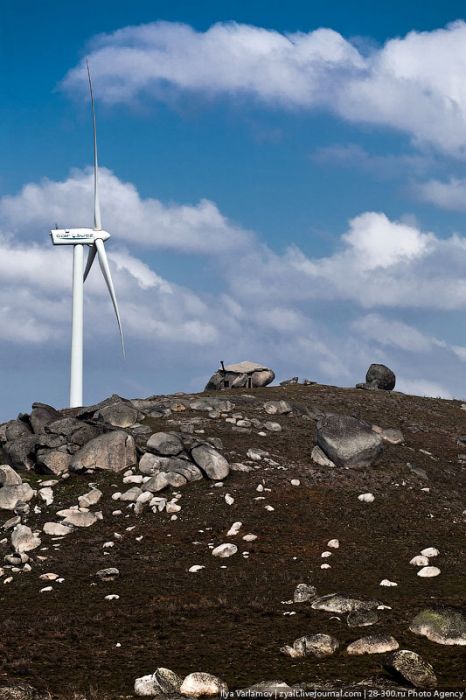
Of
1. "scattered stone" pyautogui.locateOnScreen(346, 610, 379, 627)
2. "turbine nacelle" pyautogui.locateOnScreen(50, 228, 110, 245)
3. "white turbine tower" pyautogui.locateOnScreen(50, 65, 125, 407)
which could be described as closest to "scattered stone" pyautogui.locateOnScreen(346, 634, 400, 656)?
"scattered stone" pyautogui.locateOnScreen(346, 610, 379, 627)

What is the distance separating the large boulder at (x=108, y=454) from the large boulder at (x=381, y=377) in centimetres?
4708

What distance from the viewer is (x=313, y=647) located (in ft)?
85.1

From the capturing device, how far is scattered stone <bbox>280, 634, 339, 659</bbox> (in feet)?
84.7

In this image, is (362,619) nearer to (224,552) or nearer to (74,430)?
(224,552)

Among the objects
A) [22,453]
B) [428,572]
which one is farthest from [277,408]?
[428,572]

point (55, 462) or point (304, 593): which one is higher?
point (55, 462)

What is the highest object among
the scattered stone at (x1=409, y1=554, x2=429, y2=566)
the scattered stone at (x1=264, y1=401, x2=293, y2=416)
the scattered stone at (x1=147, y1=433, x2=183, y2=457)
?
the scattered stone at (x1=264, y1=401, x2=293, y2=416)

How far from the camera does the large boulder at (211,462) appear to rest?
4722 centimetres

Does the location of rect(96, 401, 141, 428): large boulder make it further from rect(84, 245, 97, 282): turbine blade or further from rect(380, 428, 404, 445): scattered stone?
rect(84, 245, 97, 282): turbine blade

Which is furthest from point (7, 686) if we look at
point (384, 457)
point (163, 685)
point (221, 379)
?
point (221, 379)

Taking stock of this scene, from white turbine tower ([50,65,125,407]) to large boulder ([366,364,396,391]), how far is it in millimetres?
32415

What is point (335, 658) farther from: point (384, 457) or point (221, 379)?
point (221, 379)

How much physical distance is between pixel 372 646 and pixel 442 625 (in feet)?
10.1

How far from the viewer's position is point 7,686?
23859 mm
